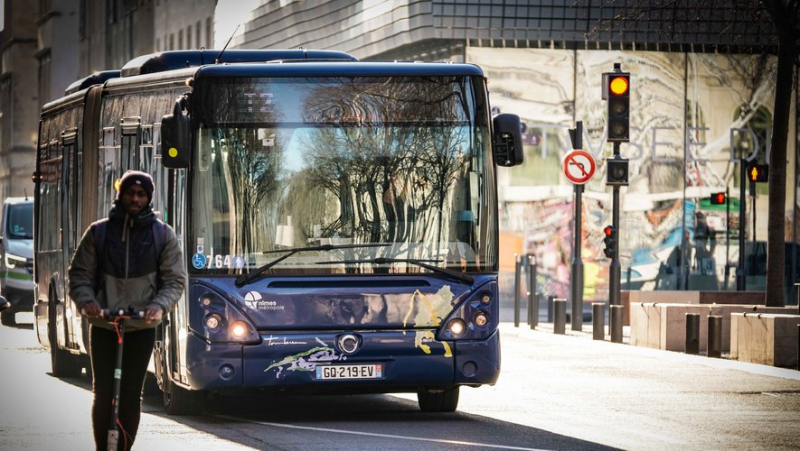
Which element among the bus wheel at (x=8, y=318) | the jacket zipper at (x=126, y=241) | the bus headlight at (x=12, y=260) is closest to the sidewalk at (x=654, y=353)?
the bus headlight at (x=12, y=260)

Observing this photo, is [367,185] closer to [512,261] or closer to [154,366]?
[154,366]

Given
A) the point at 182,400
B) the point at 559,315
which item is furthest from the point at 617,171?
the point at 182,400

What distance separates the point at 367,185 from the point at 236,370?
5.55 feet

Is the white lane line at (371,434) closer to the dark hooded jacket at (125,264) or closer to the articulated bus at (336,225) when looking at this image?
the articulated bus at (336,225)

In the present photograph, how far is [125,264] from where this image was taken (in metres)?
10.6

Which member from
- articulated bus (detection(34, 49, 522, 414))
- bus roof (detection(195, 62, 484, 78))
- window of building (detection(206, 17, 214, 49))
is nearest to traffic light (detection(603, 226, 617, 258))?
articulated bus (detection(34, 49, 522, 414))

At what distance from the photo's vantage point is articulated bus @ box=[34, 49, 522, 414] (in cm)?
1430

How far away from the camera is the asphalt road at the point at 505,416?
13352 mm

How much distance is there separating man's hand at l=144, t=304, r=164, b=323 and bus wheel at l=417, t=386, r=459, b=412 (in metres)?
5.48

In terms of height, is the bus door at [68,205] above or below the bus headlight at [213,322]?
above

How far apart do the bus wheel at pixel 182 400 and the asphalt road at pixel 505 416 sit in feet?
0.50

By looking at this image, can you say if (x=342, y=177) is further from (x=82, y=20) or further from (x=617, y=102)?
(x=82, y=20)

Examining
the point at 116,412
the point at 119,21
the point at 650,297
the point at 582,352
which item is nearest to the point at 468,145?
the point at 116,412

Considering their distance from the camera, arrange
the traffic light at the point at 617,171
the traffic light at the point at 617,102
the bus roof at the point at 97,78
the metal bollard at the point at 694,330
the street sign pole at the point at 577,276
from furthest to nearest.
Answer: the street sign pole at the point at 577,276 < the traffic light at the point at 617,171 < the traffic light at the point at 617,102 < the metal bollard at the point at 694,330 < the bus roof at the point at 97,78
